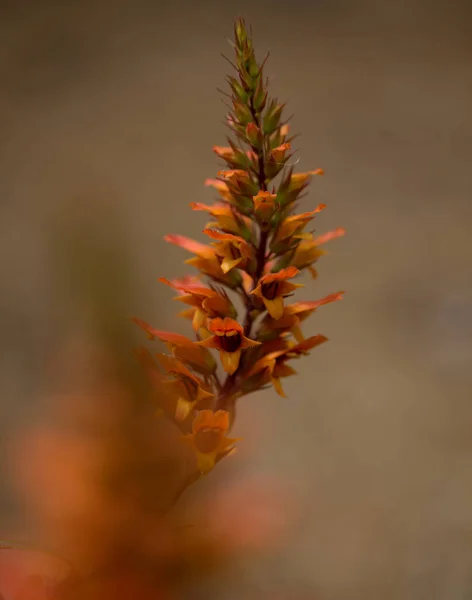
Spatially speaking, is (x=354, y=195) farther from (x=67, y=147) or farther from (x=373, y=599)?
(x=373, y=599)

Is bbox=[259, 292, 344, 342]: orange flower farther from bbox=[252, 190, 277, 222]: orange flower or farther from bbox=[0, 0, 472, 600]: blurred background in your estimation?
bbox=[0, 0, 472, 600]: blurred background

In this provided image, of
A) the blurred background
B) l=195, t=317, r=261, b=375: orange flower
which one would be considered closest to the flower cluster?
l=195, t=317, r=261, b=375: orange flower

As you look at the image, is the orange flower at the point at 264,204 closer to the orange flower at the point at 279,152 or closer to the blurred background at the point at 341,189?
the orange flower at the point at 279,152

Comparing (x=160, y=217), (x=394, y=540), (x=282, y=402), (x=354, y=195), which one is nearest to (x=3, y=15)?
(x=160, y=217)

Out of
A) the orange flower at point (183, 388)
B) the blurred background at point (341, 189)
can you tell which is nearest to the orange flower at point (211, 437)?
the orange flower at point (183, 388)

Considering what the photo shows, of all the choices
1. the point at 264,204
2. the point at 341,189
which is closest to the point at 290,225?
the point at 264,204

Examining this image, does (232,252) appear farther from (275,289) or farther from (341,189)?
(341,189)
